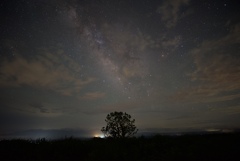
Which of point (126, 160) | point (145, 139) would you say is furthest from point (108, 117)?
point (126, 160)

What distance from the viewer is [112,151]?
33.9ft

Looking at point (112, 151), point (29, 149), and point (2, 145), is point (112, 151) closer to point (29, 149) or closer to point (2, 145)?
point (29, 149)

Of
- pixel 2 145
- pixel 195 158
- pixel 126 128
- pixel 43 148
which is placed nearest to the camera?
pixel 195 158

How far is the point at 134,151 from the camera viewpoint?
10.4 meters

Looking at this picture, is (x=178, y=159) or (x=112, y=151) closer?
(x=178, y=159)

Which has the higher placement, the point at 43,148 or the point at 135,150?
the point at 43,148

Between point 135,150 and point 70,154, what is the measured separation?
13.6 feet

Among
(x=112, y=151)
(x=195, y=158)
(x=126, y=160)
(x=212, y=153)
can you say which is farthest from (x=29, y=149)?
(x=212, y=153)

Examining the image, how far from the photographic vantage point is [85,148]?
38.8ft

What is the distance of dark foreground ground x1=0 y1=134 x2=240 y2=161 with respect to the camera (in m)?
8.19

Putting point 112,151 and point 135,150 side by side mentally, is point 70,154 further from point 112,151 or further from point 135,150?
point 135,150

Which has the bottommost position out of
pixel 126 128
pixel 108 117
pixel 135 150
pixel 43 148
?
pixel 135 150

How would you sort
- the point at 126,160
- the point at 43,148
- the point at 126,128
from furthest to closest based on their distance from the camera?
the point at 126,128, the point at 43,148, the point at 126,160

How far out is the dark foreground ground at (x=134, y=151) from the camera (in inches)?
322
